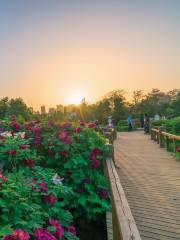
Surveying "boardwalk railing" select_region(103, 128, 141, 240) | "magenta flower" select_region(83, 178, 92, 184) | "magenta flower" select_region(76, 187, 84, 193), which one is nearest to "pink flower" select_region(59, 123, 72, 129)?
"magenta flower" select_region(83, 178, 92, 184)

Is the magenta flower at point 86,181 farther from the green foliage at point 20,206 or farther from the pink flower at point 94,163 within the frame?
the green foliage at point 20,206

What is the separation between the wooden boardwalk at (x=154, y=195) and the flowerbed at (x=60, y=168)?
0.64 m

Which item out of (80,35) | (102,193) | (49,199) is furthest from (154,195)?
(80,35)

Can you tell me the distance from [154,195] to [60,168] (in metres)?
1.86

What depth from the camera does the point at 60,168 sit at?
4.12 m

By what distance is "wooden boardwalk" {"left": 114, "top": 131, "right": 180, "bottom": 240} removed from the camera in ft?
10.9

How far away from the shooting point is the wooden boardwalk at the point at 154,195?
331cm

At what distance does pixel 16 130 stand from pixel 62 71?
25.2ft

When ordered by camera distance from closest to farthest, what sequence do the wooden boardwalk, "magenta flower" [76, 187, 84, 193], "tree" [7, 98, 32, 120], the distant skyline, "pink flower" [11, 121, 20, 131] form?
the wooden boardwalk → "magenta flower" [76, 187, 84, 193] → "pink flower" [11, 121, 20, 131] → the distant skyline → "tree" [7, 98, 32, 120]

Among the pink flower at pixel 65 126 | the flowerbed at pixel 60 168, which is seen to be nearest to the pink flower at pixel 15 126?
the flowerbed at pixel 60 168

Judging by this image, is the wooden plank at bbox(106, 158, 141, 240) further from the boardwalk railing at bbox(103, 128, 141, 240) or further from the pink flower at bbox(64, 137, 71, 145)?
the pink flower at bbox(64, 137, 71, 145)

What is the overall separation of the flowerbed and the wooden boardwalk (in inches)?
25.3

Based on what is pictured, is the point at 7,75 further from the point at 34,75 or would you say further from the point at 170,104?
the point at 170,104

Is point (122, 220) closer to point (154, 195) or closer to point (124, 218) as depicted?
point (124, 218)
